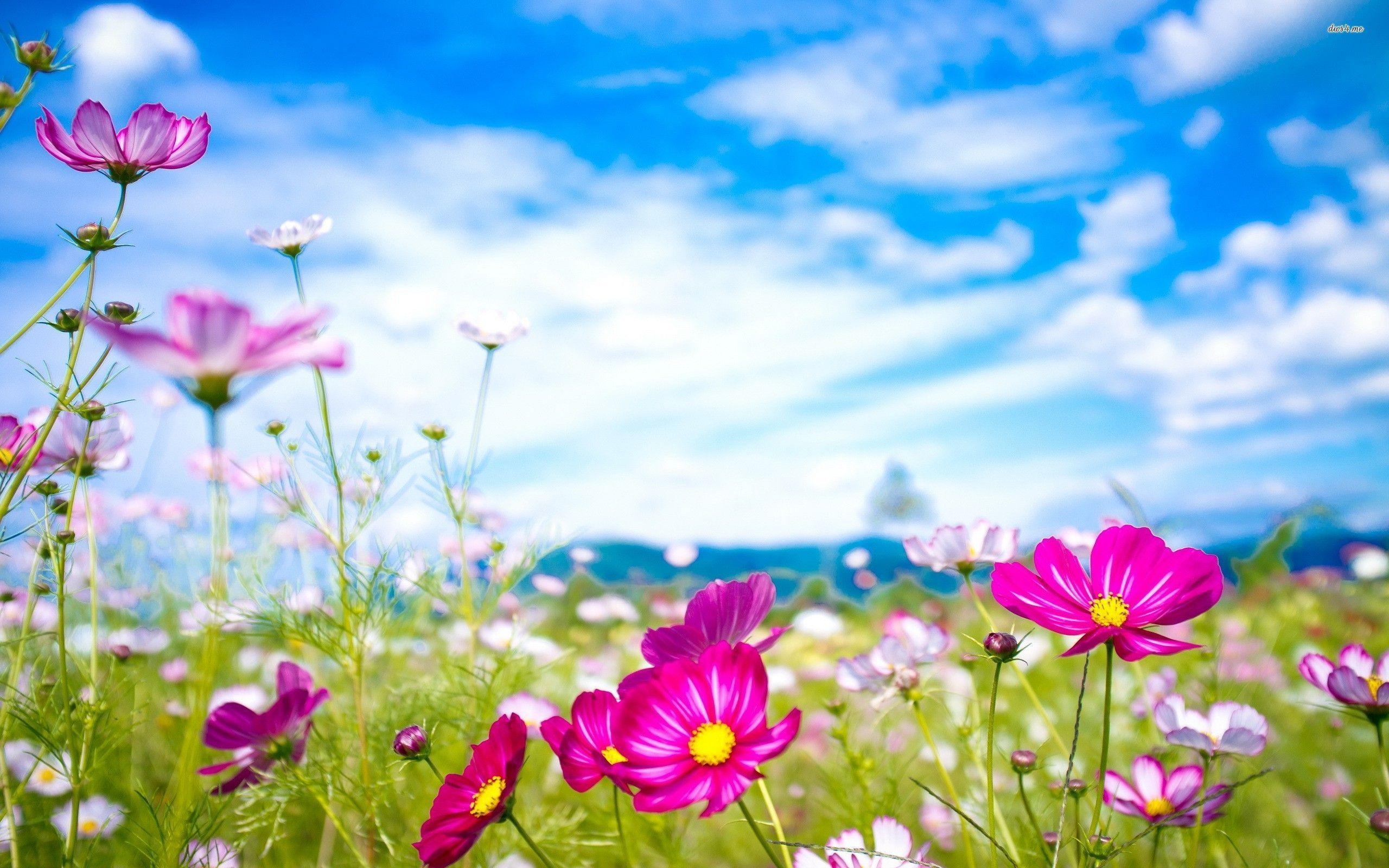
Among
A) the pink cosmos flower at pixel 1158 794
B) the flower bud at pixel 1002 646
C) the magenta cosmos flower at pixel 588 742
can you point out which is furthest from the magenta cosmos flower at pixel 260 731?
the pink cosmos flower at pixel 1158 794

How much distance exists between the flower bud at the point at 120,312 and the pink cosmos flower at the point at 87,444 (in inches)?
3.7

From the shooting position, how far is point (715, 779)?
0.52 m

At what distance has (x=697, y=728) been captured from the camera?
542 mm

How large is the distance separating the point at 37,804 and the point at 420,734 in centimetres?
131

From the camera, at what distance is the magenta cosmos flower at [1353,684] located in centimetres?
68

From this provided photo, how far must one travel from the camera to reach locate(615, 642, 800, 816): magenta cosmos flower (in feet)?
1.68

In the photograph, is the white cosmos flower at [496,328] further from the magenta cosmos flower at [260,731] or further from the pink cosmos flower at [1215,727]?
the pink cosmos flower at [1215,727]

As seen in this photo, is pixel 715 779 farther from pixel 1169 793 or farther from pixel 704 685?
pixel 1169 793

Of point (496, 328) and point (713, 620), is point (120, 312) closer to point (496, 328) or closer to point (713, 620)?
point (496, 328)

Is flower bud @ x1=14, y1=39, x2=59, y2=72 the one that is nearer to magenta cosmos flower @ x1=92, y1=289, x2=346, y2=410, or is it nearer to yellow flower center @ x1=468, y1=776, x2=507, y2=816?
magenta cosmos flower @ x1=92, y1=289, x2=346, y2=410

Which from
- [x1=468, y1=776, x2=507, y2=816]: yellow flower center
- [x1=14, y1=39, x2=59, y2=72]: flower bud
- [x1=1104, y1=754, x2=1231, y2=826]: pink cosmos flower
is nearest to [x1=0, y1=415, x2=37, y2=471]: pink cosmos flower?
[x1=14, y1=39, x2=59, y2=72]: flower bud

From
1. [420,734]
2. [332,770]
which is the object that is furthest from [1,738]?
[420,734]

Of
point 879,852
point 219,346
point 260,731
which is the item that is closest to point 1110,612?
point 879,852

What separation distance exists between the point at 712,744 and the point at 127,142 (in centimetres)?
72
